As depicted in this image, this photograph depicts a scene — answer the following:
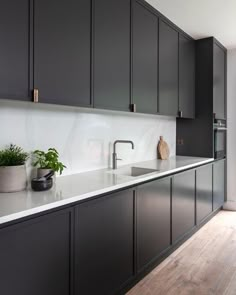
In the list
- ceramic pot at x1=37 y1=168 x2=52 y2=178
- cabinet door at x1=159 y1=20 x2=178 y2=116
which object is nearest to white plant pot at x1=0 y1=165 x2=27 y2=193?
ceramic pot at x1=37 y1=168 x2=52 y2=178

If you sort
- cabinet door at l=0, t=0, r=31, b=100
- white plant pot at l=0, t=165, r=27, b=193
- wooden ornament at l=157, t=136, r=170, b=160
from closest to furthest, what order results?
cabinet door at l=0, t=0, r=31, b=100 < white plant pot at l=0, t=165, r=27, b=193 < wooden ornament at l=157, t=136, r=170, b=160

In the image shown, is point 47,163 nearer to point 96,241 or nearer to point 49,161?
point 49,161

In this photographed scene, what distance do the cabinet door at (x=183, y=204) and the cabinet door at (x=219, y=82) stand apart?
1.26 meters

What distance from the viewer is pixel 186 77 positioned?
3.40 meters

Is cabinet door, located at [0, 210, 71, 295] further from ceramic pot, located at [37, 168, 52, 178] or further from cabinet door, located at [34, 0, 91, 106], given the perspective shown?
cabinet door, located at [34, 0, 91, 106]

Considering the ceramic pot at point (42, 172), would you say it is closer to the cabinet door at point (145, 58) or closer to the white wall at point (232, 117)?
the cabinet door at point (145, 58)

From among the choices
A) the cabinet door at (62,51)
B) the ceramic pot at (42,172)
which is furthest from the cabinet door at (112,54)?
the ceramic pot at (42,172)

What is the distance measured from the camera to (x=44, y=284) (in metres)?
1.31

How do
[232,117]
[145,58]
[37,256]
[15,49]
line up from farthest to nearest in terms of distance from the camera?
[232,117], [145,58], [15,49], [37,256]

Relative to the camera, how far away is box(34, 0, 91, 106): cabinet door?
60.7 inches

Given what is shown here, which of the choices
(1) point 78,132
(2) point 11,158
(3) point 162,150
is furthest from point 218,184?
(2) point 11,158

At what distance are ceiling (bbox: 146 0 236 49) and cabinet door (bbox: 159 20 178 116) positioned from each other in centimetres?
16

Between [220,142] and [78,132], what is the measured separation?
2349mm

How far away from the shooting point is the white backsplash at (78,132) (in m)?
1.80
